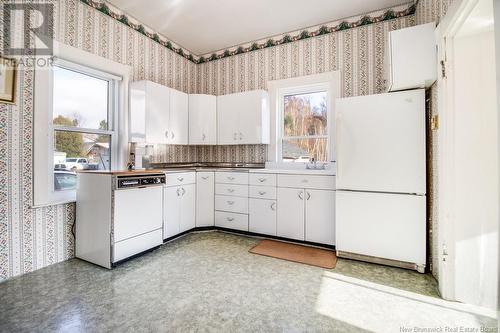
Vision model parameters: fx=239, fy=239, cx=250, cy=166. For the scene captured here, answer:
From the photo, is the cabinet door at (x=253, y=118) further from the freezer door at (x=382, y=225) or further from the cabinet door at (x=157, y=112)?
the freezer door at (x=382, y=225)

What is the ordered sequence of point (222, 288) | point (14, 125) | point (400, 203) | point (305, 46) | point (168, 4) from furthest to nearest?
1. point (305, 46)
2. point (168, 4)
3. point (400, 203)
4. point (14, 125)
5. point (222, 288)

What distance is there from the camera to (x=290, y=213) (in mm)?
2996

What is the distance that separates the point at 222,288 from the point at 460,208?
1915 mm

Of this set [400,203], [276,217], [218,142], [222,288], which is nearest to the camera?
[222,288]

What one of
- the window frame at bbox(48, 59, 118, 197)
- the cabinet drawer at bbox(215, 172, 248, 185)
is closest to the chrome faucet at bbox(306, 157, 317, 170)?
the cabinet drawer at bbox(215, 172, 248, 185)

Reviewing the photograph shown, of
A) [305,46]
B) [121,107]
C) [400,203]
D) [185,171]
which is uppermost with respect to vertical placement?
[305,46]

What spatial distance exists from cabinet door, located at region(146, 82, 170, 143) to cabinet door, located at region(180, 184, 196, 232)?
2.49 feet

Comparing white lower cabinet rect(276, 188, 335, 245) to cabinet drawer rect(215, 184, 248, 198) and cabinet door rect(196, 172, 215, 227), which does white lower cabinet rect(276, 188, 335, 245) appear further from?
cabinet door rect(196, 172, 215, 227)

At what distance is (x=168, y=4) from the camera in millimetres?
2895

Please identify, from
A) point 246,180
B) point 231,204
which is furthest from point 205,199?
point 246,180

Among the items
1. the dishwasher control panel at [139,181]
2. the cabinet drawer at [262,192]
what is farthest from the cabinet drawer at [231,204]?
the dishwasher control panel at [139,181]

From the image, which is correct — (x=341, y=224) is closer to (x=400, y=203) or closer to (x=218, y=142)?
(x=400, y=203)

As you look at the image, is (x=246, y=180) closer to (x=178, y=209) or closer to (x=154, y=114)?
(x=178, y=209)

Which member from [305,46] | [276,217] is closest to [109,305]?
[276,217]
